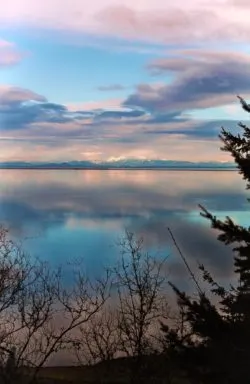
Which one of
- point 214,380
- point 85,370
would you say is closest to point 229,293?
point 214,380

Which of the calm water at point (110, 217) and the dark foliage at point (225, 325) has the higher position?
the calm water at point (110, 217)

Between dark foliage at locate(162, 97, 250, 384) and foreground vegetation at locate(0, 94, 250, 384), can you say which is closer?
dark foliage at locate(162, 97, 250, 384)

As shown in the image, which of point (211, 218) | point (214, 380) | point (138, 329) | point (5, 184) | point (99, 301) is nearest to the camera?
point (214, 380)

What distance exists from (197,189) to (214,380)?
226ft

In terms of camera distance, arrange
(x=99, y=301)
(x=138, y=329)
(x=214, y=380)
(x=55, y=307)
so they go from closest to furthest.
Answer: (x=214, y=380) < (x=138, y=329) < (x=99, y=301) < (x=55, y=307)

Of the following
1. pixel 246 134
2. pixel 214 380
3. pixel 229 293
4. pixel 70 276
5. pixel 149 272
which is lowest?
pixel 214 380

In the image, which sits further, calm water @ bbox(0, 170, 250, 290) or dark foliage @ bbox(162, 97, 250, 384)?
calm water @ bbox(0, 170, 250, 290)

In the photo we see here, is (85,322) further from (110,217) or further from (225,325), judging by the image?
(110,217)

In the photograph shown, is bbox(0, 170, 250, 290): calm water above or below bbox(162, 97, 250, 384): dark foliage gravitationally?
above

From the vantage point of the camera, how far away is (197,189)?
74562mm

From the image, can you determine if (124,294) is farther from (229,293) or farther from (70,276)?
(229,293)

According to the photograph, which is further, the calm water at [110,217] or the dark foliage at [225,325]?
the calm water at [110,217]

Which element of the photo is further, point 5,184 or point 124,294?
point 5,184

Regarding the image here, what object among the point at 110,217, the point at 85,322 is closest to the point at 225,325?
the point at 85,322
